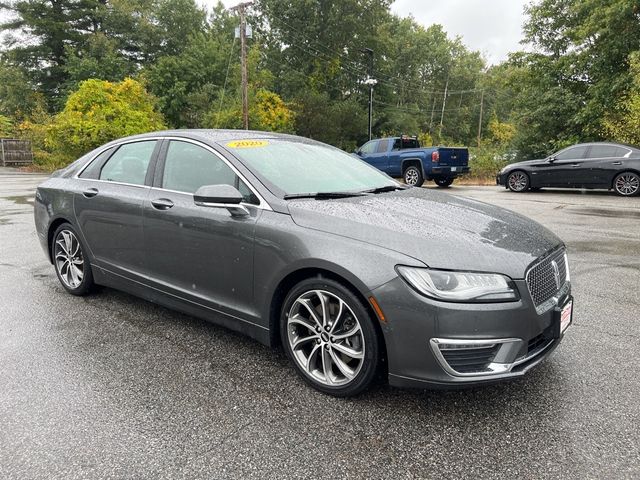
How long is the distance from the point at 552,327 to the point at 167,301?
2617 mm

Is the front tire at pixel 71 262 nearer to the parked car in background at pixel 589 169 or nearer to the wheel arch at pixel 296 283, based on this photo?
the wheel arch at pixel 296 283

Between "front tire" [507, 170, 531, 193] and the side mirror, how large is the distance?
1306cm

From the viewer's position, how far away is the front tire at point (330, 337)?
2.47m

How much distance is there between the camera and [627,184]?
40.8ft

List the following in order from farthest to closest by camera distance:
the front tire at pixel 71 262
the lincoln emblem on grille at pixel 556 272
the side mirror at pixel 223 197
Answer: the front tire at pixel 71 262, the side mirror at pixel 223 197, the lincoln emblem on grille at pixel 556 272

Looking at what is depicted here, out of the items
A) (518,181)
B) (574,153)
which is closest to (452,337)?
(574,153)

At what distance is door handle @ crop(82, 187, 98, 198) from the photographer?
406cm

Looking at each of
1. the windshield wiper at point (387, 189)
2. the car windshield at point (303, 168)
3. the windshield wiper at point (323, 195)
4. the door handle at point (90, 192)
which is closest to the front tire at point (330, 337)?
the windshield wiper at point (323, 195)

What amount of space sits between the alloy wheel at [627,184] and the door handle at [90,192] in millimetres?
13166

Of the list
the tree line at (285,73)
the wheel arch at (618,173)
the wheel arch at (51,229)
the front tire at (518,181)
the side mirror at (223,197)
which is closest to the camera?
the side mirror at (223,197)

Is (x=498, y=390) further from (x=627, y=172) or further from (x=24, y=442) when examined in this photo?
(x=627, y=172)

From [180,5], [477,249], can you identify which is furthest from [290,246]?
A: [180,5]

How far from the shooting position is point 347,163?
3.95 metres

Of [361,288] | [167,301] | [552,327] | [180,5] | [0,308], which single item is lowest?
[0,308]
